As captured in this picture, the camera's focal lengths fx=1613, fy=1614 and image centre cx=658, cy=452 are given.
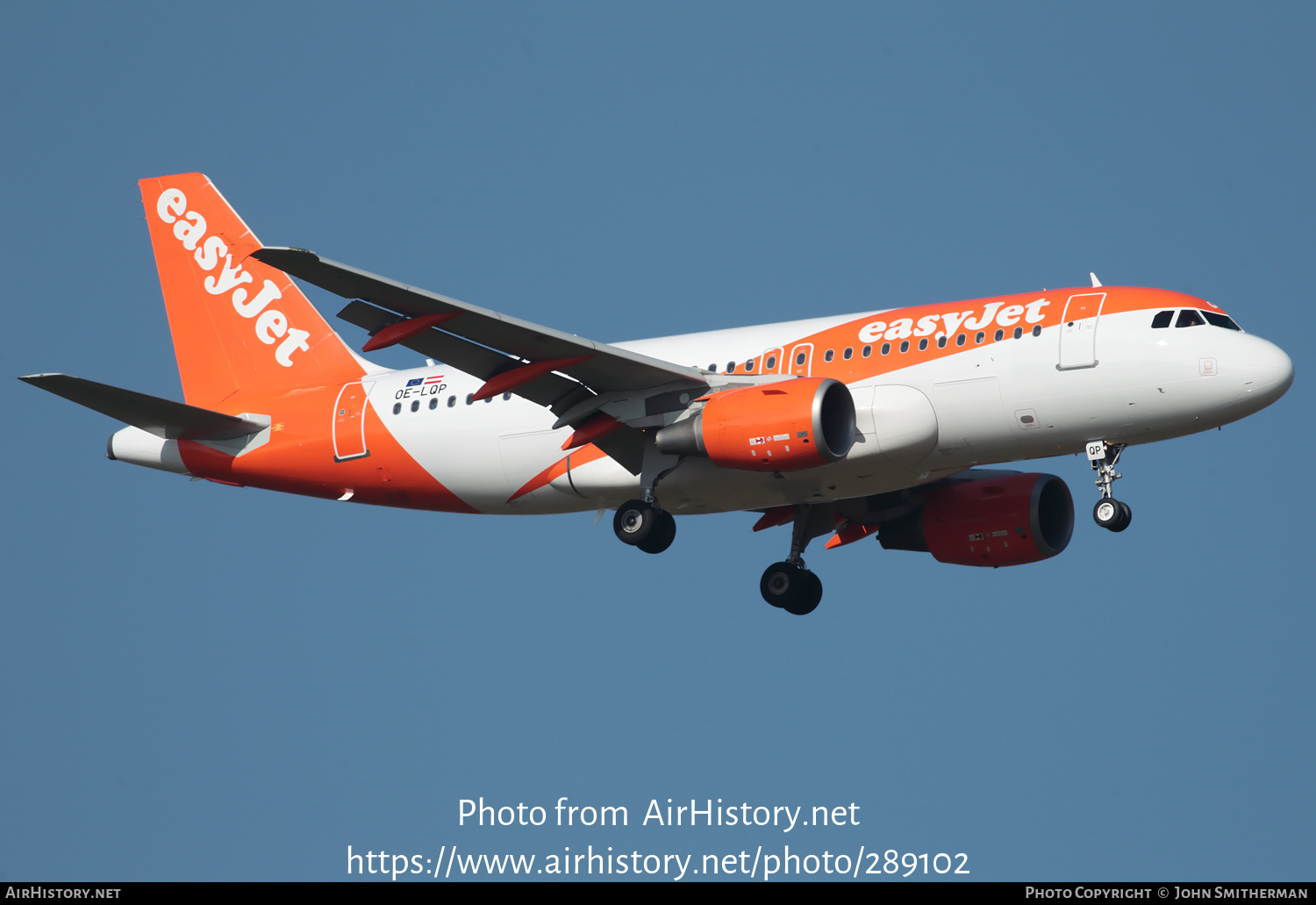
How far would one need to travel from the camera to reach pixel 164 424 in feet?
115

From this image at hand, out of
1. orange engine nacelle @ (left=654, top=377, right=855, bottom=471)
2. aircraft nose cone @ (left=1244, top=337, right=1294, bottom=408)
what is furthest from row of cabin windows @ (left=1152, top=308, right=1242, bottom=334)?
orange engine nacelle @ (left=654, top=377, right=855, bottom=471)

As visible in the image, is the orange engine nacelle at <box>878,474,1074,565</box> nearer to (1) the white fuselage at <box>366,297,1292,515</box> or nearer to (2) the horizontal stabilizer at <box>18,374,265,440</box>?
(1) the white fuselage at <box>366,297,1292,515</box>

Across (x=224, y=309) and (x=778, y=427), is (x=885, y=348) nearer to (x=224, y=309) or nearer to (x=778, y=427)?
(x=778, y=427)

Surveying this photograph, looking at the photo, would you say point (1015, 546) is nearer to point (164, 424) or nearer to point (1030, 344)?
point (1030, 344)

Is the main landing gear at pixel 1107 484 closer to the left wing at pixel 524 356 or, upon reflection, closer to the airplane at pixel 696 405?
the airplane at pixel 696 405

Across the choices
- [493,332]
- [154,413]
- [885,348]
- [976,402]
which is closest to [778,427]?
[885,348]

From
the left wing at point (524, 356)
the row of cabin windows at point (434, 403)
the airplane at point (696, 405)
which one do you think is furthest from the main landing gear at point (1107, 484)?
the row of cabin windows at point (434, 403)

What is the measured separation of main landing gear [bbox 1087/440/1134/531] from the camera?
94.6 feet

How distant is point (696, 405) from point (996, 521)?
797 centimetres

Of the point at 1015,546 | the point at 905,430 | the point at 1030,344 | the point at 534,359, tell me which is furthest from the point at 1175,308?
the point at 534,359

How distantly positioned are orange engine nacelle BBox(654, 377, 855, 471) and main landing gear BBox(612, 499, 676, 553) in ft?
6.13

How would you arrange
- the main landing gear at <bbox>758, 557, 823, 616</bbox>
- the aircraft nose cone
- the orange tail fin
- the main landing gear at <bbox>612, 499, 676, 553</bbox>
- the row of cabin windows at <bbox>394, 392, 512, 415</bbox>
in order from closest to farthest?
the aircraft nose cone
the main landing gear at <bbox>612, 499, 676, 553</bbox>
the row of cabin windows at <bbox>394, 392, 512, 415</bbox>
the main landing gear at <bbox>758, 557, 823, 616</bbox>
the orange tail fin

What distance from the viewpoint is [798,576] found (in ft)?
116

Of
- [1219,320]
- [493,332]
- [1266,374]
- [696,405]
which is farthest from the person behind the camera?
[696,405]
